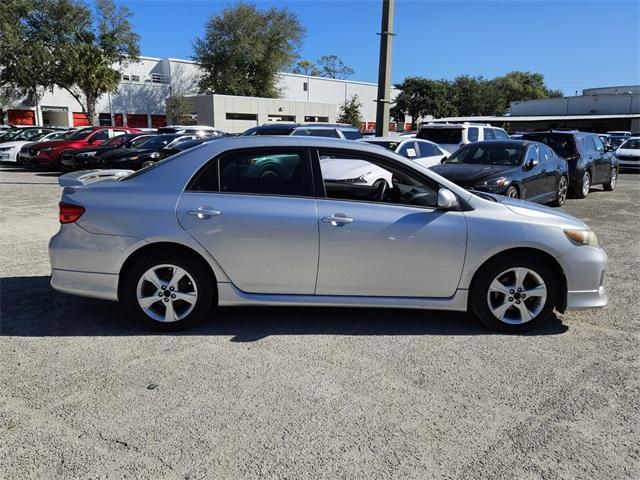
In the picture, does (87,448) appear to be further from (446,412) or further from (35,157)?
(35,157)

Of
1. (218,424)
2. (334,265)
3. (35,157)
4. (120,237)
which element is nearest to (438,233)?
(334,265)

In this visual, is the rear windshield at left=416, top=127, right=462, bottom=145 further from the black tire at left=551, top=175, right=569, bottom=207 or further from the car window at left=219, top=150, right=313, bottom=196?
the car window at left=219, top=150, right=313, bottom=196

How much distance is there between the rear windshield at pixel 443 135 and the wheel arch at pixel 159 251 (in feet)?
41.0

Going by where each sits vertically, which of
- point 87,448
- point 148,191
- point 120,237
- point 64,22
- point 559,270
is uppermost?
point 64,22

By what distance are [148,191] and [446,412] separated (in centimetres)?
284

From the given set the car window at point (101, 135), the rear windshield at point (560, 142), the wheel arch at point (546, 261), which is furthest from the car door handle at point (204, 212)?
the car window at point (101, 135)

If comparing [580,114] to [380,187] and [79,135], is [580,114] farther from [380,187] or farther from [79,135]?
[380,187]

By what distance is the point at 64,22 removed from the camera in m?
41.8

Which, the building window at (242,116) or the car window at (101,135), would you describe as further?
the building window at (242,116)

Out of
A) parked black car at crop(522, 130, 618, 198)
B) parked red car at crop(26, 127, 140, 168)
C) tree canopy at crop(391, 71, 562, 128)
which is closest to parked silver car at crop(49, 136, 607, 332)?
parked black car at crop(522, 130, 618, 198)

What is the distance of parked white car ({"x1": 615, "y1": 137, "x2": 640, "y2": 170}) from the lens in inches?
933

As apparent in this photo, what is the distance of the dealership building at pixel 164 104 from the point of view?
48.1 meters

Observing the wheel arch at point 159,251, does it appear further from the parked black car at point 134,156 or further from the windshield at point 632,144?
Result: the windshield at point 632,144

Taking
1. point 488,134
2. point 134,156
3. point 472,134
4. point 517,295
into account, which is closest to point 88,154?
point 134,156
